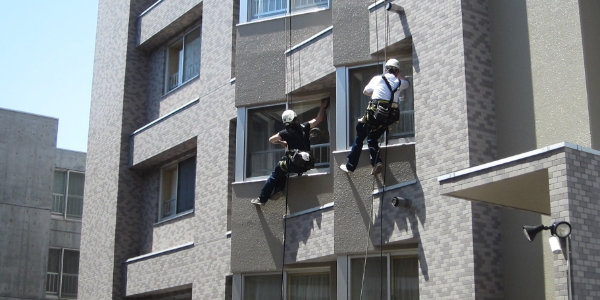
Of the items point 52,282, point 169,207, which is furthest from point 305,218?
point 52,282

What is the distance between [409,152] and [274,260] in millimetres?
3779

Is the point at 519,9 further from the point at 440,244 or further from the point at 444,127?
the point at 440,244

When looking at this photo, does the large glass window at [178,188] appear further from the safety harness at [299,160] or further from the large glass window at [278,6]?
the safety harness at [299,160]

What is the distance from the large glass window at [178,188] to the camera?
2238cm

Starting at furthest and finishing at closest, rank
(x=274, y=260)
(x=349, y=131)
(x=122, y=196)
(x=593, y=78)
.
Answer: (x=122, y=196)
(x=274, y=260)
(x=349, y=131)
(x=593, y=78)

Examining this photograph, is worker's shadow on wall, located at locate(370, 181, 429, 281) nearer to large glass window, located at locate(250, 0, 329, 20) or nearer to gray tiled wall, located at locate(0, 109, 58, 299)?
large glass window, located at locate(250, 0, 329, 20)

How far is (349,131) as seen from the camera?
15.9 metres

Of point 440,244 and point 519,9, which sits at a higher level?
point 519,9

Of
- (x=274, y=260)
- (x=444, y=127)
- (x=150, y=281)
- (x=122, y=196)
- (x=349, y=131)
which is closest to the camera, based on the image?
(x=444, y=127)

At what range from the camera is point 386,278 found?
48.7 feet

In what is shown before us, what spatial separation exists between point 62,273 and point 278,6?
1902 centimetres

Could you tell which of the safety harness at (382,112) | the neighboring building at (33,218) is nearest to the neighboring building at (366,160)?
the safety harness at (382,112)

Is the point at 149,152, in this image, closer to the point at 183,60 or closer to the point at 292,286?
the point at 183,60

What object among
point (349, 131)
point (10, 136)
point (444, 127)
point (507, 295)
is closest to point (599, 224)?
point (507, 295)
